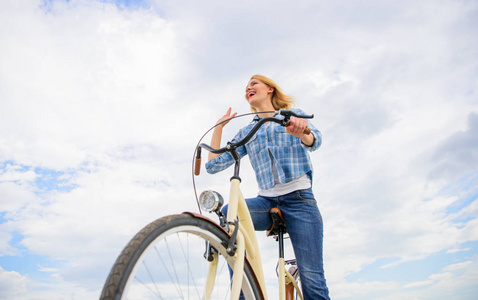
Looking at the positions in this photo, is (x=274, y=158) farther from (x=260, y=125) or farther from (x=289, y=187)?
(x=260, y=125)

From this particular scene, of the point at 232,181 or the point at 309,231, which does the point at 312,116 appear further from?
the point at 309,231

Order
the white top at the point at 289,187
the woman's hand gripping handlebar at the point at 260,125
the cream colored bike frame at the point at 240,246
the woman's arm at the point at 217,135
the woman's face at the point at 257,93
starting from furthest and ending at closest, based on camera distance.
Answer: the woman's face at the point at 257,93 < the woman's arm at the point at 217,135 < the white top at the point at 289,187 < the woman's hand gripping handlebar at the point at 260,125 < the cream colored bike frame at the point at 240,246

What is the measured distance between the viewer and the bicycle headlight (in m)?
2.26

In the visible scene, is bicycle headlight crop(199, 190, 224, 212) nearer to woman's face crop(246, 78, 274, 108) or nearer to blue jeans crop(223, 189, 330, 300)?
blue jeans crop(223, 189, 330, 300)

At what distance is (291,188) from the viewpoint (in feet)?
9.98

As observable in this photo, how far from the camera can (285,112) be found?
243cm

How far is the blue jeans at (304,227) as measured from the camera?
2865mm

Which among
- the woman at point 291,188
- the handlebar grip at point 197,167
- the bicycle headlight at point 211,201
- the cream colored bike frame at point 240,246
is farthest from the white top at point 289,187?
the bicycle headlight at point 211,201

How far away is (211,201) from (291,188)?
97 centimetres

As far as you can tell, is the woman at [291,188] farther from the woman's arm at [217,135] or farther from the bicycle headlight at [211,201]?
the bicycle headlight at [211,201]

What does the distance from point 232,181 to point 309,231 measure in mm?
874

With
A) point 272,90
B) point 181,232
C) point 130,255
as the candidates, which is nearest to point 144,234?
point 130,255

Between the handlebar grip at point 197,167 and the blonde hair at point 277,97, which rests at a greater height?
the blonde hair at point 277,97

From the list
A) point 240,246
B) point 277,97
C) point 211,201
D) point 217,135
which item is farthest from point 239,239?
point 277,97
